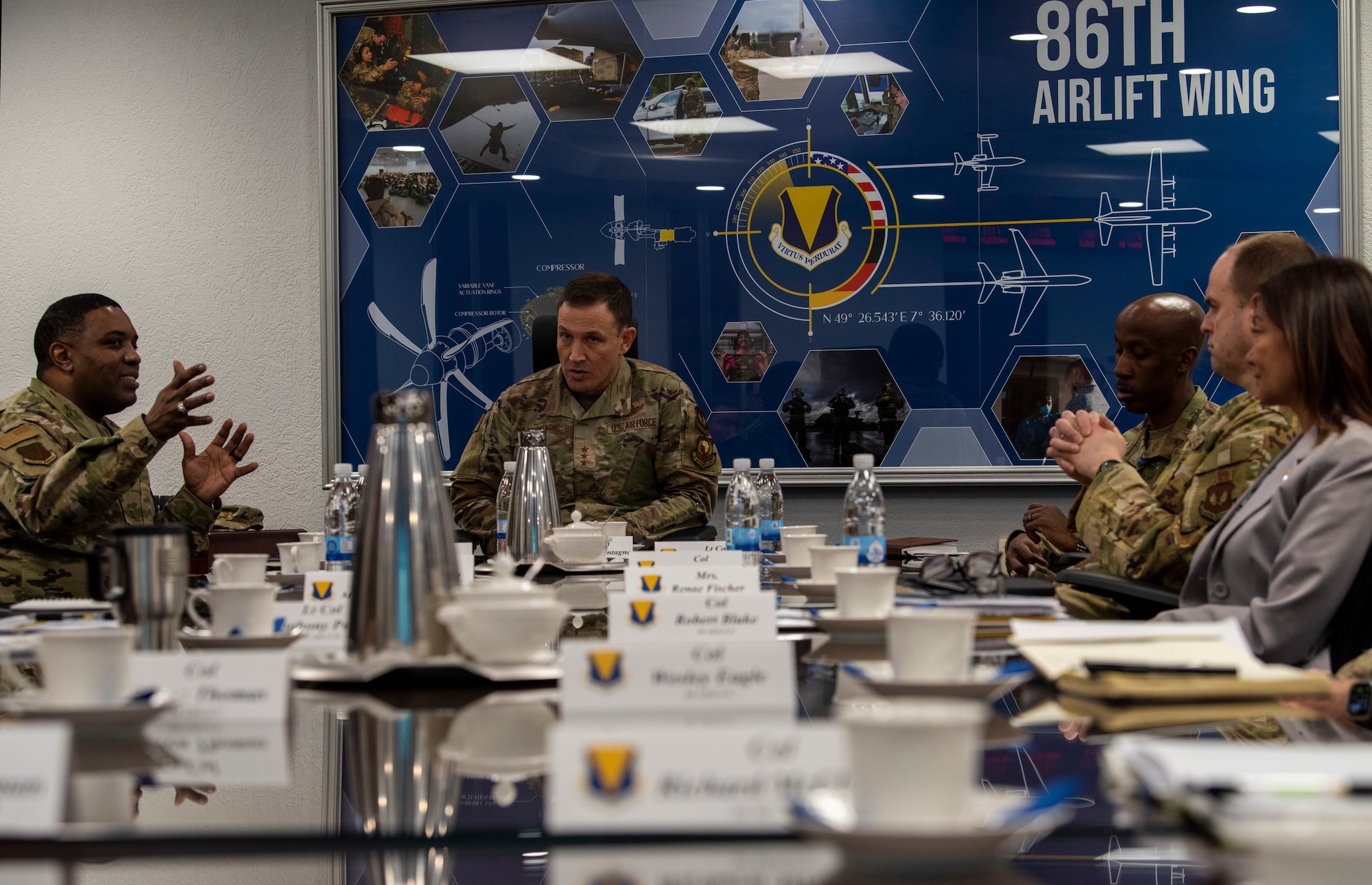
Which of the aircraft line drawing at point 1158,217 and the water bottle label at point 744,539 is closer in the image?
the water bottle label at point 744,539

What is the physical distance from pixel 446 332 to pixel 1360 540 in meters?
3.82

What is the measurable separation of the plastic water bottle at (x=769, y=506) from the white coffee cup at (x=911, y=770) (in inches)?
96.4

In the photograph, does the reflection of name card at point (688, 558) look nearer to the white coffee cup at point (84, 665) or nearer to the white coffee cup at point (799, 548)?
the white coffee cup at point (799, 548)

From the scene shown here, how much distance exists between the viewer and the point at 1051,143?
4.59 m

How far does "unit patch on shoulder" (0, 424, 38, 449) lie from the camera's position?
3.03 metres

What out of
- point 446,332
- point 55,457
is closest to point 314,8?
point 446,332

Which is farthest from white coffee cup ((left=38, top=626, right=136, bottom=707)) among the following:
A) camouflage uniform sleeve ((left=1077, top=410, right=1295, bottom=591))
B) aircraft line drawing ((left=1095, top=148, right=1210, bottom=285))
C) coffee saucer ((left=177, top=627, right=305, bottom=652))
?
aircraft line drawing ((left=1095, top=148, right=1210, bottom=285))

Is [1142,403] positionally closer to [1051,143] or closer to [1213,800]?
[1051,143]

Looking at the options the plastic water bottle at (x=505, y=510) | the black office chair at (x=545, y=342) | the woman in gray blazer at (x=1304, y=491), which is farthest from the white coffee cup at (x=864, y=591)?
the black office chair at (x=545, y=342)

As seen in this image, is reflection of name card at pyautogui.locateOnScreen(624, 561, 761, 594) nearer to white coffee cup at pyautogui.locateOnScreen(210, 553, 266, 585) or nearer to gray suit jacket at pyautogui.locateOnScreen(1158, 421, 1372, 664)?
white coffee cup at pyautogui.locateOnScreen(210, 553, 266, 585)

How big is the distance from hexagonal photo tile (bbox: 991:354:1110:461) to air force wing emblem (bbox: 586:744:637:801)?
13.4 ft

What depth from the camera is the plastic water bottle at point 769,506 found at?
10.4 feet

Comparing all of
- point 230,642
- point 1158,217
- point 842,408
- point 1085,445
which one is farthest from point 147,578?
point 1158,217

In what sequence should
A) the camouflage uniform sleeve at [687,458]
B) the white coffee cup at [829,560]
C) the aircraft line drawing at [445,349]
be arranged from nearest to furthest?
the white coffee cup at [829,560]
the camouflage uniform sleeve at [687,458]
the aircraft line drawing at [445,349]
